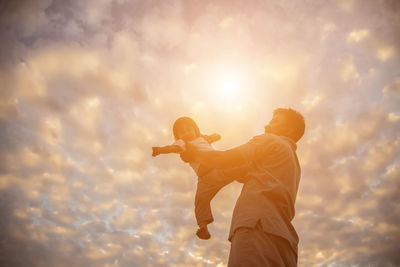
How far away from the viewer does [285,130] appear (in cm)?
410

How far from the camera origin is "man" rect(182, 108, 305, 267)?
2.67m

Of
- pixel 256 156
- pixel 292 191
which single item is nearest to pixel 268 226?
pixel 292 191

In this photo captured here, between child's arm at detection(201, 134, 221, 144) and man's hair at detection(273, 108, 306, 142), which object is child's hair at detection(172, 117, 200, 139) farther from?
man's hair at detection(273, 108, 306, 142)

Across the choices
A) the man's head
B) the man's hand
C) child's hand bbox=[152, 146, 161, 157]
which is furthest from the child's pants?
the man's head

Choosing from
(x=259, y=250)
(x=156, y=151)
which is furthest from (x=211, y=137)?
(x=259, y=250)

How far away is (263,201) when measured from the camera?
3.00 metres

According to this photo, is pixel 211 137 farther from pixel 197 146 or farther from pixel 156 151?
pixel 156 151

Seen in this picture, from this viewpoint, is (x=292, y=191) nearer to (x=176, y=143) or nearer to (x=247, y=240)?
(x=247, y=240)

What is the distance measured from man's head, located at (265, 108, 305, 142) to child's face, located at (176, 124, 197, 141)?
55.8 inches

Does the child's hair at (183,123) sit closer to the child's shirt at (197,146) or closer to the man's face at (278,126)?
the child's shirt at (197,146)

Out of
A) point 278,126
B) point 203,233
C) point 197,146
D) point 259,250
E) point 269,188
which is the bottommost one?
point 259,250

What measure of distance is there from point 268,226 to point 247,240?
0.30 metres

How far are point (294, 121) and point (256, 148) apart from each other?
127 centimetres

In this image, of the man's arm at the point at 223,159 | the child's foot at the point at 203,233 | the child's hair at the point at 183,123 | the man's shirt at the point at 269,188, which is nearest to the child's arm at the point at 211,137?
the child's hair at the point at 183,123
